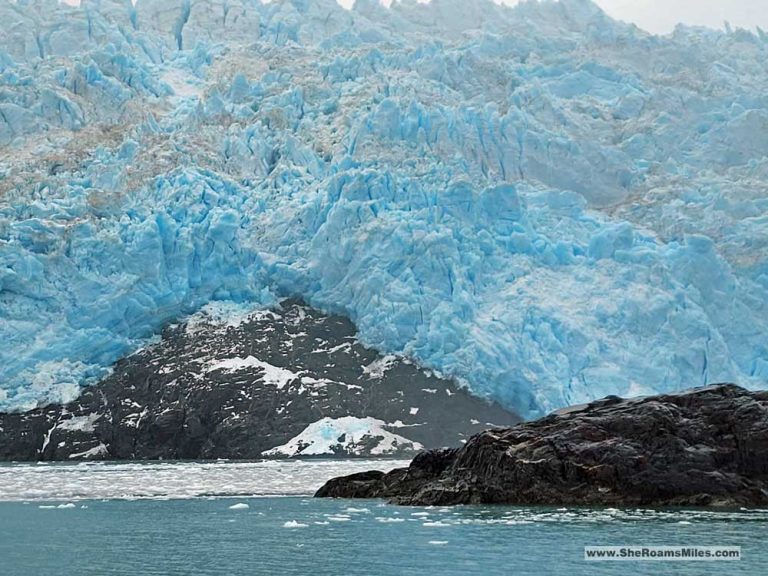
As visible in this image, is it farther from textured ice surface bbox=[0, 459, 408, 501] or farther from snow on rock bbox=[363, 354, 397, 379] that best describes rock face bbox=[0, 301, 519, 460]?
textured ice surface bbox=[0, 459, 408, 501]

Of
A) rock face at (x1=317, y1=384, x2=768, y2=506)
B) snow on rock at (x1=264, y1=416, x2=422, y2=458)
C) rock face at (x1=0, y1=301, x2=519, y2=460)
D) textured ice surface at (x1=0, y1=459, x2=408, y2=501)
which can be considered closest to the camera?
rock face at (x1=317, y1=384, x2=768, y2=506)

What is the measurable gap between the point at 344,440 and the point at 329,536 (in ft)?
103

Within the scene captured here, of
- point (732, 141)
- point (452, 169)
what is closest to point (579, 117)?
point (732, 141)

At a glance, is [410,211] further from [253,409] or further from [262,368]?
[253,409]

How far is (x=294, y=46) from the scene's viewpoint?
78.7 metres

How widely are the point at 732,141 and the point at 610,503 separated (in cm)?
4758

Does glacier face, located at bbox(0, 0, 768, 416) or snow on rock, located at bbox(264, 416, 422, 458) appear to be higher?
glacier face, located at bbox(0, 0, 768, 416)

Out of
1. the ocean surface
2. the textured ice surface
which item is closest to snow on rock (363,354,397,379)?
the textured ice surface

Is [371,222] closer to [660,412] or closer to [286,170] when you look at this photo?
[286,170]

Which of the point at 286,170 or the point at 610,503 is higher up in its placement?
the point at 286,170

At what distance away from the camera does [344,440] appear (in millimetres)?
53500

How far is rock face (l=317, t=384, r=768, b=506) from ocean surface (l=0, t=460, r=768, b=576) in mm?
1184

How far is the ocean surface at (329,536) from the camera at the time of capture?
18375 mm

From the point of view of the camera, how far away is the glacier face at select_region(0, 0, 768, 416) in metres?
55.7
